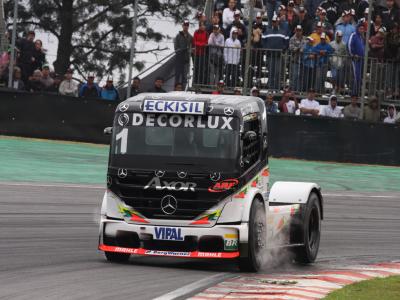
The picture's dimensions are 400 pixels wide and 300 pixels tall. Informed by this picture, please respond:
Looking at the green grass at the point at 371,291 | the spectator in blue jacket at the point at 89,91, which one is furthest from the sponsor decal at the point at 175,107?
the spectator in blue jacket at the point at 89,91

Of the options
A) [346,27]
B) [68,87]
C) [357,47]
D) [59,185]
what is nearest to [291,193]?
[59,185]

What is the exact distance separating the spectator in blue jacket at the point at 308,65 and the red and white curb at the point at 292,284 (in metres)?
13.6

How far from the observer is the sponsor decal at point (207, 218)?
1168 centimetres

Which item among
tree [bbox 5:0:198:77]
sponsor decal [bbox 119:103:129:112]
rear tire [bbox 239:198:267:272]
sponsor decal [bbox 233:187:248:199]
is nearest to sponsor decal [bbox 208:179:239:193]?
sponsor decal [bbox 233:187:248:199]

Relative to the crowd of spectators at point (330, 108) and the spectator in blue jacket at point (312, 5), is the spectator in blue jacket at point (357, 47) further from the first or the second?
the spectator in blue jacket at point (312, 5)

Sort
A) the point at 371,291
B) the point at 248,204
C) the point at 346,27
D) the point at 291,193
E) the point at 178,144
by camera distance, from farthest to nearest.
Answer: the point at 346,27, the point at 291,193, the point at 178,144, the point at 248,204, the point at 371,291

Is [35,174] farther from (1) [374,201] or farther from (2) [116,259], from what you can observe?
(2) [116,259]

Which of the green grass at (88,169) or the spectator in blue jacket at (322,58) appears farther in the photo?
the spectator in blue jacket at (322,58)

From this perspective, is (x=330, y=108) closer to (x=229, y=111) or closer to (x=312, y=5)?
(x=312, y=5)

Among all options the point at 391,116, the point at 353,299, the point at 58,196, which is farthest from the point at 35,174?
the point at 353,299

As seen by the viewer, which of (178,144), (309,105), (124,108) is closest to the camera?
(178,144)

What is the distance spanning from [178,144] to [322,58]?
14486 mm

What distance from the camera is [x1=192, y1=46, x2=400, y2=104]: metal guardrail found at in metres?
26.0

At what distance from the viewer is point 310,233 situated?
13477 millimetres
